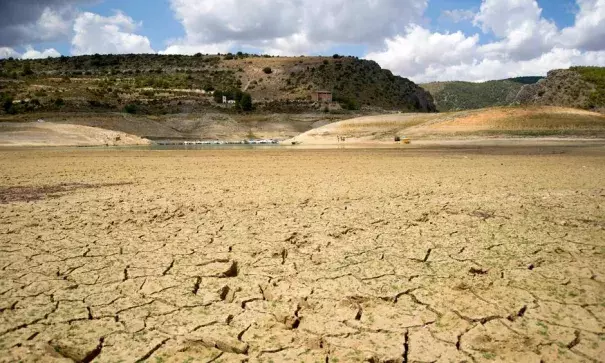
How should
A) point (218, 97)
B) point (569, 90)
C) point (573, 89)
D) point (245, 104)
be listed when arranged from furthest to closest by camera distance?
point (218, 97), point (245, 104), point (569, 90), point (573, 89)

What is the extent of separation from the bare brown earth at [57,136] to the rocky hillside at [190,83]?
12.4m

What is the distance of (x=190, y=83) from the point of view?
65.5m

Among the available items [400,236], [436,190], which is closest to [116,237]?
[400,236]

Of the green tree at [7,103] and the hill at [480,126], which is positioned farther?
the green tree at [7,103]

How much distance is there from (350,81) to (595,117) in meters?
47.7

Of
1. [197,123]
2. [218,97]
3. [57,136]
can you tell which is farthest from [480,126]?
[218,97]

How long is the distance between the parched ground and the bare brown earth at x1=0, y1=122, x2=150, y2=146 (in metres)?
26.9

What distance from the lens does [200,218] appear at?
18.7ft

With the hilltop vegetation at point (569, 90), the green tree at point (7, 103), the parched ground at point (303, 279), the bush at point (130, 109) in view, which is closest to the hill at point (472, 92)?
the hilltop vegetation at point (569, 90)

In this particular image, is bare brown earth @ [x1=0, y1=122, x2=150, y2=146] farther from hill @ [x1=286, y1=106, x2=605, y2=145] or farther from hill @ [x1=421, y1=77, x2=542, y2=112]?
hill @ [x1=421, y1=77, x2=542, y2=112]

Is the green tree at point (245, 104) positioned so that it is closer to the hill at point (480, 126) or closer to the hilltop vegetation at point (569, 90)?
the hill at point (480, 126)

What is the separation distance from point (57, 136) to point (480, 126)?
99.5ft

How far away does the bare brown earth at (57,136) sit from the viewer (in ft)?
97.0

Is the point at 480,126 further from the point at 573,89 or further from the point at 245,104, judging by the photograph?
the point at 245,104
